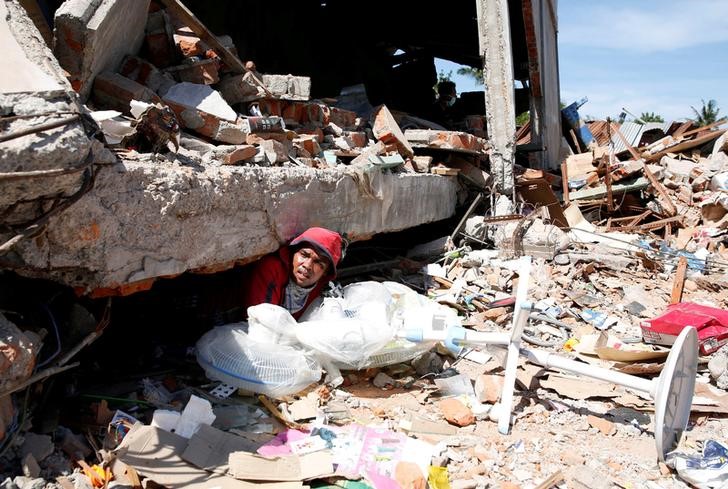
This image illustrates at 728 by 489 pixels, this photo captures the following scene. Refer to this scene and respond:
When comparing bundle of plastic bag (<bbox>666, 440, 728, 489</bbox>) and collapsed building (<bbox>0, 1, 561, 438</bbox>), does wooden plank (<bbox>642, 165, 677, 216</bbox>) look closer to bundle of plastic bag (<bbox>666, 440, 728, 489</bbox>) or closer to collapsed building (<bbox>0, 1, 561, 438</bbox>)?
collapsed building (<bbox>0, 1, 561, 438</bbox>)

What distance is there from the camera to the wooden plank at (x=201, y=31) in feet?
13.3


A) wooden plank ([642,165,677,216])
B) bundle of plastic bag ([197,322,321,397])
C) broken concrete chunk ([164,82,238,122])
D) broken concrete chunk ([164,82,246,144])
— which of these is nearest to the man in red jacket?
bundle of plastic bag ([197,322,321,397])

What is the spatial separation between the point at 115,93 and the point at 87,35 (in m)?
0.40

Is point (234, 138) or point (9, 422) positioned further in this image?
point (234, 138)

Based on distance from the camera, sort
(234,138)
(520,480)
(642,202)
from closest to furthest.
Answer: (520,480) < (234,138) < (642,202)

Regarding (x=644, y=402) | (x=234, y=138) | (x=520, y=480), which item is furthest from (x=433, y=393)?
(x=234, y=138)

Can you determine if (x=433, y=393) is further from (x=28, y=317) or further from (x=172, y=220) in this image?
(x=28, y=317)

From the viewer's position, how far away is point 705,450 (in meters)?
2.68

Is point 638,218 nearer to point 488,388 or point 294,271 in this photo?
point 488,388

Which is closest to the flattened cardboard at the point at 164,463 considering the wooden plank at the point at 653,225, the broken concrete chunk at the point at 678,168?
the wooden plank at the point at 653,225

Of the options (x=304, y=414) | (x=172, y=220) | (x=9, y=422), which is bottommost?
(x=304, y=414)

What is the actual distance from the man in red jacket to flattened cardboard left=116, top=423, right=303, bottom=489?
118cm

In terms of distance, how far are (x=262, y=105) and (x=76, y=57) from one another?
153cm

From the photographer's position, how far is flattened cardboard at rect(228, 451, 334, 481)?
2224 mm
